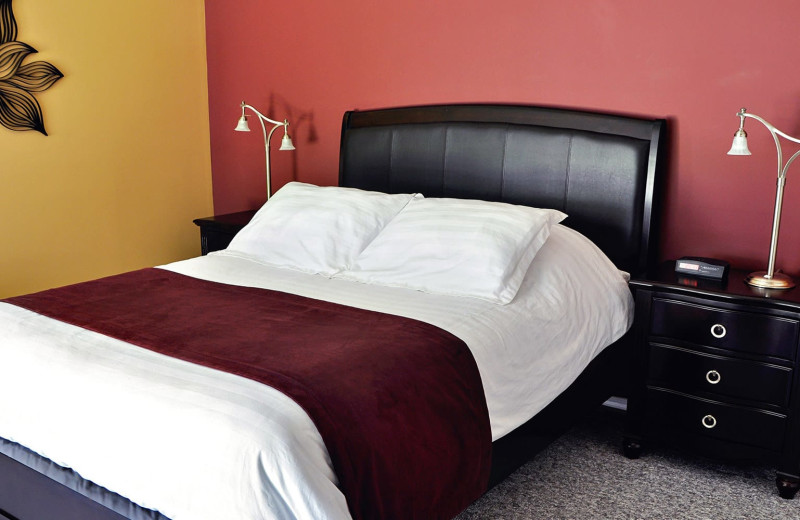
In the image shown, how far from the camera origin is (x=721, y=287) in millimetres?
2414

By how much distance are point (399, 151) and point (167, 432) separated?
207 centimetres

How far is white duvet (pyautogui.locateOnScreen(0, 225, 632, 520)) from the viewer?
4.63 feet

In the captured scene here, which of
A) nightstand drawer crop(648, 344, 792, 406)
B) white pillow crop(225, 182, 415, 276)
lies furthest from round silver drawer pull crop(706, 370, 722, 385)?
white pillow crop(225, 182, 415, 276)

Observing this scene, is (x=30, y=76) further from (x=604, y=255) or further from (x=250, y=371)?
(x=604, y=255)

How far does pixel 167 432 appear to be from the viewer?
150cm

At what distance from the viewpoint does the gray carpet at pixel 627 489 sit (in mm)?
2232

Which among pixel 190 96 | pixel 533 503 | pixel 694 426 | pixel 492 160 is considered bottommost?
pixel 533 503

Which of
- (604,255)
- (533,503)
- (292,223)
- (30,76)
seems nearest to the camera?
(533,503)

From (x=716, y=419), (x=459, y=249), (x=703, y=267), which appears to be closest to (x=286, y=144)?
(x=459, y=249)

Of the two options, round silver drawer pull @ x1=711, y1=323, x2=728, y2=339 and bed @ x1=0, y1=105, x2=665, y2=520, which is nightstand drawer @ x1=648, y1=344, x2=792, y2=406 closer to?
round silver drawer pull @ x1=711, y1=323, x2=728, y2=339

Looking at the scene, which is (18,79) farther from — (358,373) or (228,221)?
(358,373)

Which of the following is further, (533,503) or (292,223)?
(292,223)

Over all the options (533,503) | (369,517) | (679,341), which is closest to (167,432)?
(369,517)

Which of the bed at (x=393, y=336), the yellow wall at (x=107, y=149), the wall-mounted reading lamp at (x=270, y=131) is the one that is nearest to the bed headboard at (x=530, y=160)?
the bed at (x=393, y=336)
